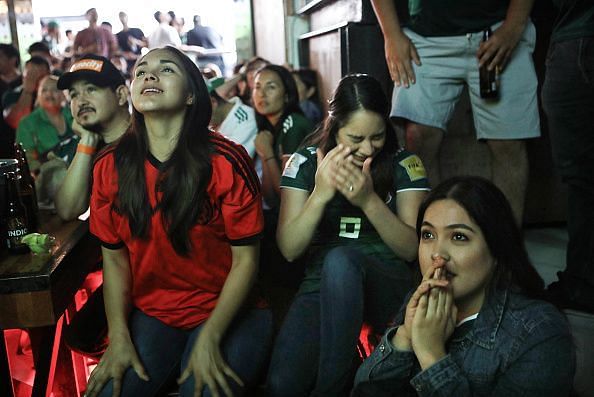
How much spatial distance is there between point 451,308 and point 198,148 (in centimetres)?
87

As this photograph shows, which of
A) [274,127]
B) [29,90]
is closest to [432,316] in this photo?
[274,127]

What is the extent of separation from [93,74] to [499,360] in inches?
68.7

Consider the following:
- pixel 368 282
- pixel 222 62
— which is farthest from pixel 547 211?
pixel 222 62

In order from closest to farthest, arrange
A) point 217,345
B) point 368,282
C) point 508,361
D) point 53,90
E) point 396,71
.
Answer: point 508,361
point 217,345
point 368,282
point 396,71
point 53,90

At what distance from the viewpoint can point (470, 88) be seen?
2.69 metres

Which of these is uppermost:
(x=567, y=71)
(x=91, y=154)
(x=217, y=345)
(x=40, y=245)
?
(x=567, y=71)

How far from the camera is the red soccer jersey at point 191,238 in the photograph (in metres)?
1.85

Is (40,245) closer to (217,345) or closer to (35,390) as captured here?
(35,390)

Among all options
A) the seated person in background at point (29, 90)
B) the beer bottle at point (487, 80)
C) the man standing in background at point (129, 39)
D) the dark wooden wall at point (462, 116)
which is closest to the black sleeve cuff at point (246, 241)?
the beer bottle at point (487, 80)

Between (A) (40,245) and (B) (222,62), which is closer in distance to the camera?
(A) (40,245)

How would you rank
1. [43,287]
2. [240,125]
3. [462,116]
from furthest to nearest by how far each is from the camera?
[240,125], [462,116], [43,287]

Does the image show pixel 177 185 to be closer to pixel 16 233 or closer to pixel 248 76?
pixel 16 233

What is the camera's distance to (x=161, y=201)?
71.9 inches

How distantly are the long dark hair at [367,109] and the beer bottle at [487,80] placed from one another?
2.18ft
